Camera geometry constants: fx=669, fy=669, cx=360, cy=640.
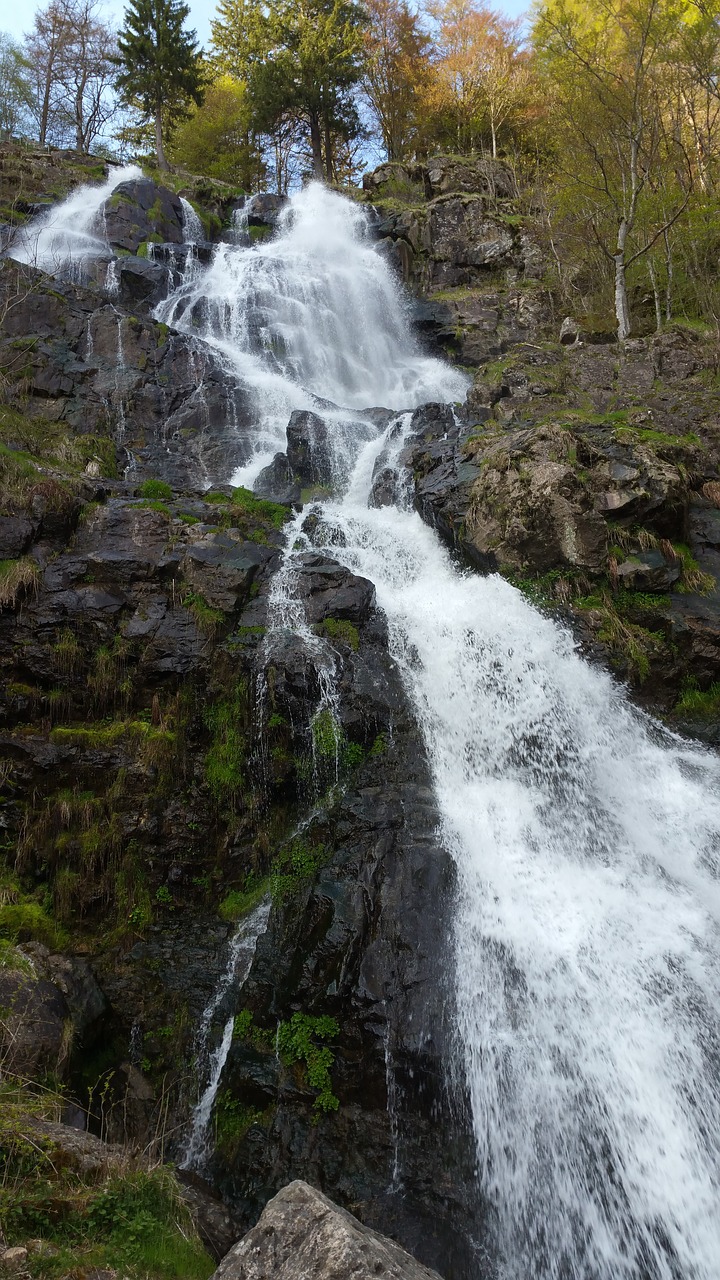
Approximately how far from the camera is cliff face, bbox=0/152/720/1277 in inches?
213

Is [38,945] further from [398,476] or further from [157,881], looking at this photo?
[398,476]

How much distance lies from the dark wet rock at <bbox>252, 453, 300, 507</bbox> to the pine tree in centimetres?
2052

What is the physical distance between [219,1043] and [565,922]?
3337 mm

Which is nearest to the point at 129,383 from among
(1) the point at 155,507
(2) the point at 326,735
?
(1) the point at 155,507

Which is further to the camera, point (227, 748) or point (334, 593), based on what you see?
point (334, 593)

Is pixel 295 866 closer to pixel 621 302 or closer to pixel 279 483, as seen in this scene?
pixel 279 483

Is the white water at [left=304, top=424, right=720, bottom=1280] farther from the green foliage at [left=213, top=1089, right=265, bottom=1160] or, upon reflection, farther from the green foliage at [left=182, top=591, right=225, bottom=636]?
the green foliage at [left=182, top=591, right=225, bottom=636]

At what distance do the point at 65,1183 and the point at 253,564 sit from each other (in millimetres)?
7173

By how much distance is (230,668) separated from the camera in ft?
27.3

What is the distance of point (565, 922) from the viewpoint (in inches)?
243

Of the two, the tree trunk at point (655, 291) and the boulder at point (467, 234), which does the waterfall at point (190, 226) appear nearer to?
the boulder at point (467, 234)

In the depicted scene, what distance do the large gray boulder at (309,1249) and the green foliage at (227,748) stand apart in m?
4.67

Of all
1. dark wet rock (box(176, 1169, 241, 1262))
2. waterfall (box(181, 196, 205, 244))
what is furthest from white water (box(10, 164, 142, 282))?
dark wet rock (box(176, 1169, 241, 1262))

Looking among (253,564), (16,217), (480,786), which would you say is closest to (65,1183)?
(480,786)
